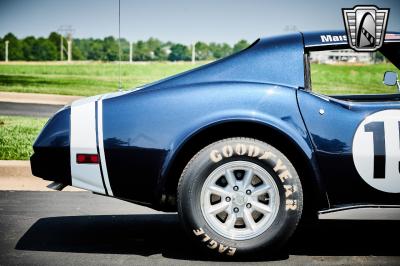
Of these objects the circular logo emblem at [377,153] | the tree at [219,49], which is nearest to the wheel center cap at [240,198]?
the circular logo emblem at [377,153]

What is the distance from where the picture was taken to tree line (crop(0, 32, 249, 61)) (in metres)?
112

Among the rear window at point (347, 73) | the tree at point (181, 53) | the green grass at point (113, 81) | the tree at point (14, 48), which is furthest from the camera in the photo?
the tree at point (14, 48)

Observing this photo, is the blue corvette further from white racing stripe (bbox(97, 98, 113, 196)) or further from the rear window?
the rear window

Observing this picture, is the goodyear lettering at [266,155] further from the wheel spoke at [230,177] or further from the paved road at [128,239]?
the paved road at [128,239]

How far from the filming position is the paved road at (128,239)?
3789 millimetres

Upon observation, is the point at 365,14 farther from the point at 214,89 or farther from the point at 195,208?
the point at 195,208

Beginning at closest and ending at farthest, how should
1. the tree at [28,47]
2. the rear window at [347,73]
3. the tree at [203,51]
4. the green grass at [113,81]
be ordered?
the rear window at [347,73]
the green grass at [113,81]
the tree at [203,51]
the tree at [28,47]

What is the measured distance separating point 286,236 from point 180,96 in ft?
3.52

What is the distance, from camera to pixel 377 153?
3.65m

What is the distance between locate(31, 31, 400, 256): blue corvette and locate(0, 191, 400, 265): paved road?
30 centimetres

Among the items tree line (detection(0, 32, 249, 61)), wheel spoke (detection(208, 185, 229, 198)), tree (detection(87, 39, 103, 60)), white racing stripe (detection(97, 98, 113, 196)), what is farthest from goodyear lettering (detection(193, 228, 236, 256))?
tree (detection(87, 39, 103, 60))

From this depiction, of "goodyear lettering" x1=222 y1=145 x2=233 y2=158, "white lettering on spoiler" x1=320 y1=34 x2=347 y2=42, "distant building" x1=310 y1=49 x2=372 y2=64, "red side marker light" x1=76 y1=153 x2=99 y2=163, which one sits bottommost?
"red side marker light" x1=76 y1=153 x2=99 y2=163

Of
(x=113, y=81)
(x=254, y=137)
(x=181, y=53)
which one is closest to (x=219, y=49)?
(x=181, y=53)

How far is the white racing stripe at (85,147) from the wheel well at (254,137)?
45cm
